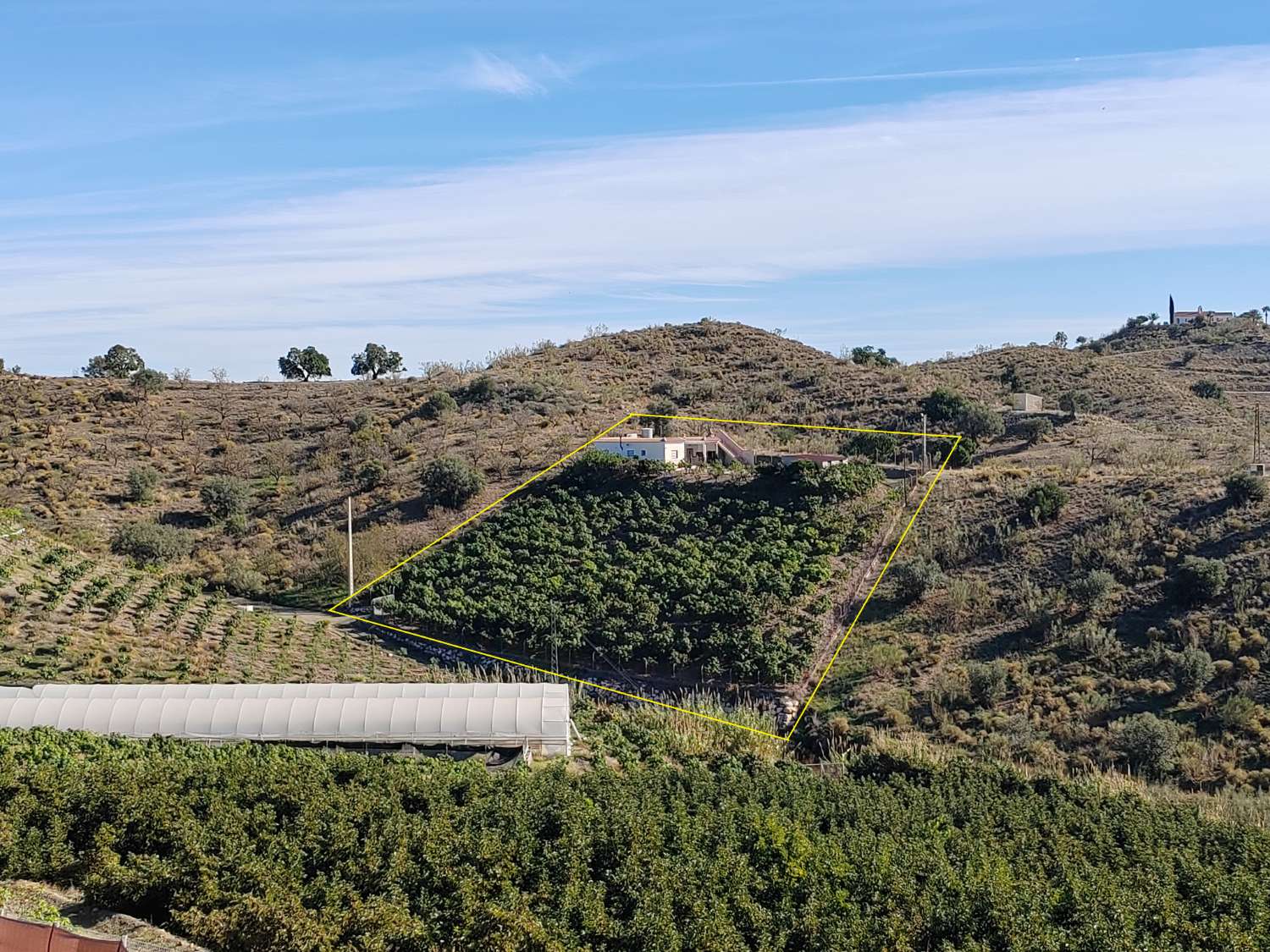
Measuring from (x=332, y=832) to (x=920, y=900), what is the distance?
7.44 metres

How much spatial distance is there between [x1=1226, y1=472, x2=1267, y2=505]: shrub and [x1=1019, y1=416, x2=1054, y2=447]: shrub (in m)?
9.54

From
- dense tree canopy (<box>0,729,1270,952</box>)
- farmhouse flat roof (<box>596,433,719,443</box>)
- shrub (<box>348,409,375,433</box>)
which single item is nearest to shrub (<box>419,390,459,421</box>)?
shrub (<box>348,409,375,433</box>)

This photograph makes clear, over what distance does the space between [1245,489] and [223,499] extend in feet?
111

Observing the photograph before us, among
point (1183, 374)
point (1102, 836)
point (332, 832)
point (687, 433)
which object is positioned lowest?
point (1102, 836)

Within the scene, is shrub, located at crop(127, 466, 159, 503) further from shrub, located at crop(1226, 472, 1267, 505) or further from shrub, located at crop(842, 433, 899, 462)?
shrub, located at crop(1226, 472, 1267, 505)

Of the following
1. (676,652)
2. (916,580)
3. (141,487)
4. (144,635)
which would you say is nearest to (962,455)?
(916,580)

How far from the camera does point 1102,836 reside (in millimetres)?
16062

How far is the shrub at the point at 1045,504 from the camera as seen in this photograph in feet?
101

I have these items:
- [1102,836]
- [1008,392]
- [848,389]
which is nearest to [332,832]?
[1102,836]

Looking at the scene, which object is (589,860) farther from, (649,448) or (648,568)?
(649,448)

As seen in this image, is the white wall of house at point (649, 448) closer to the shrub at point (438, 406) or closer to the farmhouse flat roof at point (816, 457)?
the farmhouse flat roof at point (816, 457)

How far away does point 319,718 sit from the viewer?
64.9 feet

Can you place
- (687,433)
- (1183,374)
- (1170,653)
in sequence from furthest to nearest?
(1183,374) → (687,433) → (1170,653)

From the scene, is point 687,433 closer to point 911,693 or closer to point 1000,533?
point 1000,533
